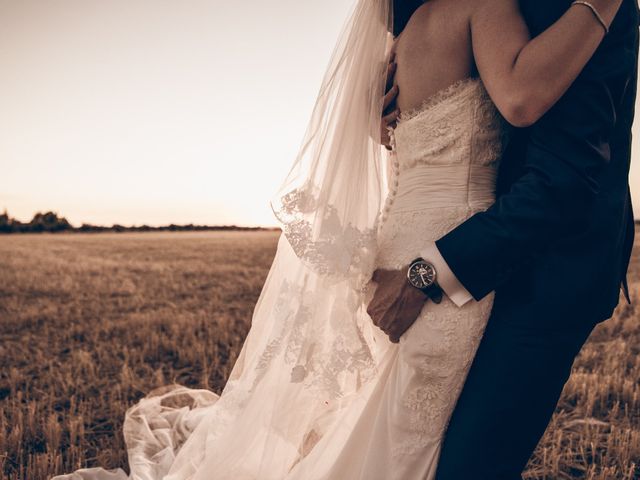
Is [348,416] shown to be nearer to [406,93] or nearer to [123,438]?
[406,93]

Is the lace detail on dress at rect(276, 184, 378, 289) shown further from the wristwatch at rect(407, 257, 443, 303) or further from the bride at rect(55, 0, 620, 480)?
the wristwatch at rect(407, 257, 443, 303)

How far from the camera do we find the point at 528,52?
141 centimetres

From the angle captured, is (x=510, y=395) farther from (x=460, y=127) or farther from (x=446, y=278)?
(x=460, y=127)

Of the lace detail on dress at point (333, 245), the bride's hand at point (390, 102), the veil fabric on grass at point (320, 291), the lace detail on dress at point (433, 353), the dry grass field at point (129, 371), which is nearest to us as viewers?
the lace detail on dress at point (433, 353)

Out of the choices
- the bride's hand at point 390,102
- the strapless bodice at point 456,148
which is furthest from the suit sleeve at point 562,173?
the bride's hand at point 390,102

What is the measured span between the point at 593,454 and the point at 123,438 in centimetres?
344

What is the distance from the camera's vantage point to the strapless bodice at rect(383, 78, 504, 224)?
67.1 inches

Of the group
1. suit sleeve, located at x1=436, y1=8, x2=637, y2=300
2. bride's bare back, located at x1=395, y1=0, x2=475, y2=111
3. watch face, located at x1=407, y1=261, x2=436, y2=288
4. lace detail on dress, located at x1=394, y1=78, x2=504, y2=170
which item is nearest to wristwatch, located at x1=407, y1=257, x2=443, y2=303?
watch face, located at x1=407, y1=261, x2=436, y2=288

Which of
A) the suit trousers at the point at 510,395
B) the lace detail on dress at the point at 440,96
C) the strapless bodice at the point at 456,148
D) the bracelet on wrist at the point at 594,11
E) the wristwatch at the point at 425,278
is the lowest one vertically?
the suit trousers at the point at 510,395

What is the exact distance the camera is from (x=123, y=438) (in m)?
3.63

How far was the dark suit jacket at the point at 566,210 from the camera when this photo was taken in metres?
1.39

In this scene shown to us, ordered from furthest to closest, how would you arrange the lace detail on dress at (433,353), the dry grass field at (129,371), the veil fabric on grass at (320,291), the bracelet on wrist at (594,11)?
the dry grass field at (129,371) < the veil fabric on grass at (320,291) < the lace detail on dress at (433,353) < the bracelet on wrist at (594,11)

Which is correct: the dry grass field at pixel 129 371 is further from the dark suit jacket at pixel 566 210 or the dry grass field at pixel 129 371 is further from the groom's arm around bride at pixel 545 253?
the dark suit jacket at pixel 566 210

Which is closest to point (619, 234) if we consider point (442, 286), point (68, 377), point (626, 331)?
point (442, 286)
